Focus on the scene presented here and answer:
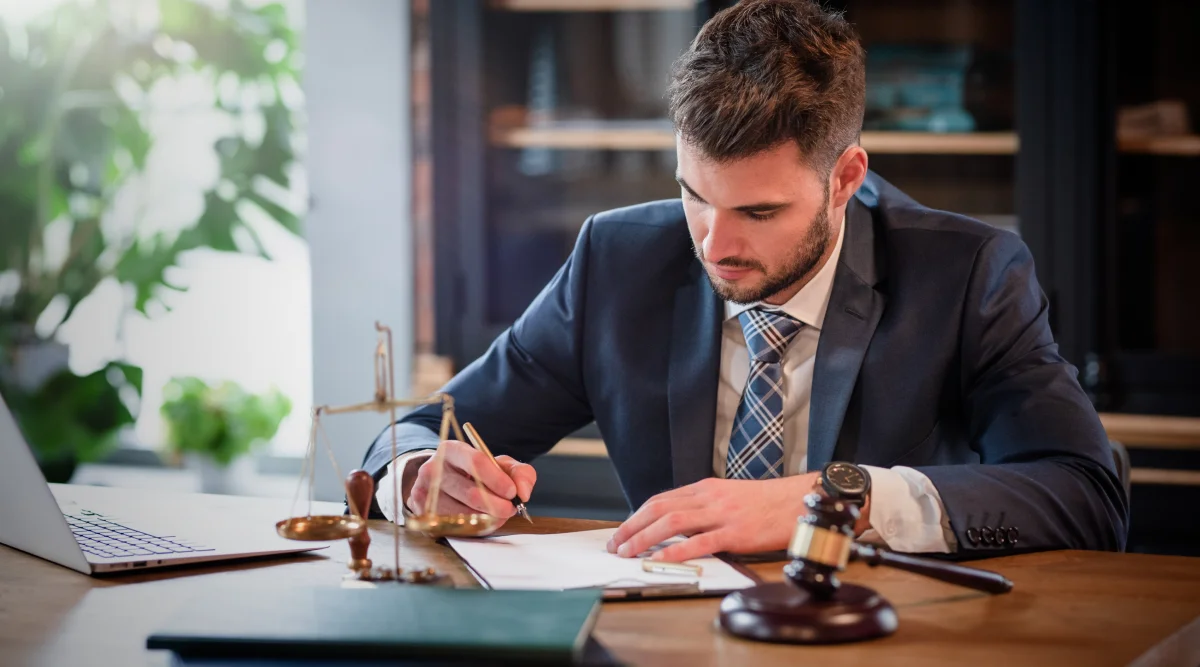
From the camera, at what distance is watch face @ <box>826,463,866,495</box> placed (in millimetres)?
1310

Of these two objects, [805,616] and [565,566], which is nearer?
[805,616]

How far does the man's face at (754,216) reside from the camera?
5.09ft

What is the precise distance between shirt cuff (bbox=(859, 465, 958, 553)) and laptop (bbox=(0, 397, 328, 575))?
61 centimetres

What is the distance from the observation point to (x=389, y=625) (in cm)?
92

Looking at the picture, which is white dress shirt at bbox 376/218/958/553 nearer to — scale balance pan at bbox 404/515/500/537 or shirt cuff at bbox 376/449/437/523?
shirt cuff at bbox 376/449/437/523

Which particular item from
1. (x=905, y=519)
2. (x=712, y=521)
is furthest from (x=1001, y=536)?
(x=712, y=521)

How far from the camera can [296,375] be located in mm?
4133

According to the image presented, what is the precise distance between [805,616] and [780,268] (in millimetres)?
702

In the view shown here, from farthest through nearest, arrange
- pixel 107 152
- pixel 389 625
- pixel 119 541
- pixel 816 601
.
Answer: pixel 107 152
pixel 119 541
pixel 816 601
pixel 389 625

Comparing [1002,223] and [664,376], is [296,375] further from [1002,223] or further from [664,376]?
[664,376]

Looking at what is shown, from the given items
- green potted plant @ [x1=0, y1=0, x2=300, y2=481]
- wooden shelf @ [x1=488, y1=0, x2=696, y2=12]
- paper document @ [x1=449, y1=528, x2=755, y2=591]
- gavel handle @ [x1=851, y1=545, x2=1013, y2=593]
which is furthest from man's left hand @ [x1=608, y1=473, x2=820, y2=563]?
green potted plant @ [x1=0, y1=0, x2=300, y2=481]

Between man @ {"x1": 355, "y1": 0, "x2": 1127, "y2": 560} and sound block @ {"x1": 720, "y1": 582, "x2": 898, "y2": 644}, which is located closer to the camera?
sound block @ {"x1": 720, "y1": 582, "x2": 898, "y2": 644}

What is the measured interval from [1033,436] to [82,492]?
1278mm

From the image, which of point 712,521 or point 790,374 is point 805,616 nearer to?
point 712,521
